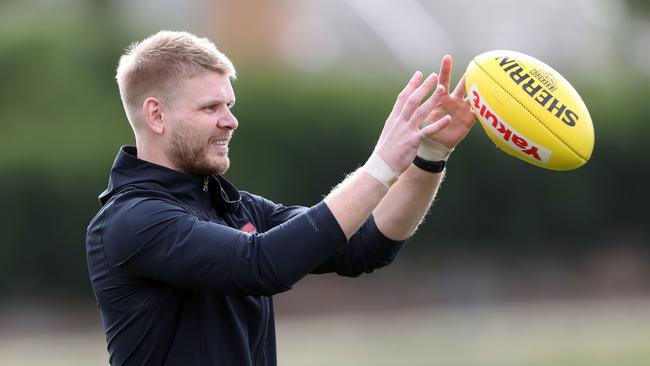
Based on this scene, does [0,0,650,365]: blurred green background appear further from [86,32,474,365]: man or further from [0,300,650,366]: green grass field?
[86,32,474,365]: man

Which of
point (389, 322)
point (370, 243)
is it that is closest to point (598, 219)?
point (389, 322)

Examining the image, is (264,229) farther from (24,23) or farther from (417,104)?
(24,23)

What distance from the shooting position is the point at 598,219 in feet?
73.0

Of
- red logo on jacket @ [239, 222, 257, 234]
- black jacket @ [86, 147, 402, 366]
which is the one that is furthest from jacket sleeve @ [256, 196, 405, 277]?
black jacket @ [86, 147, 402, 366]

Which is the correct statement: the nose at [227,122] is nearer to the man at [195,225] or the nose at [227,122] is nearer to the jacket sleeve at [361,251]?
the man at [195,225]

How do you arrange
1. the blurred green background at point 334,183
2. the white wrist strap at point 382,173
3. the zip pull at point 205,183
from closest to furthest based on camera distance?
the white wrist strap at point 382,173 → the zip pull at point 205,183 → the blurred green background at point 334,183

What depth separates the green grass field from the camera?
13.6 m

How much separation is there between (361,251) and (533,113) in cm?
91

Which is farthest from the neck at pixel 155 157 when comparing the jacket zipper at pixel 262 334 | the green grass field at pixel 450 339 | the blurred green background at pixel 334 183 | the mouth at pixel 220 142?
the blurred green background at pixel 334 183

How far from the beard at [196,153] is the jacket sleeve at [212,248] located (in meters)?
0.21

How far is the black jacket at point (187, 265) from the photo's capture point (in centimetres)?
411

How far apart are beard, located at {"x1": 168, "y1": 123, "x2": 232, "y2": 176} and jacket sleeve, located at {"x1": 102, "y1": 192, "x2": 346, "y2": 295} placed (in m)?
0.21

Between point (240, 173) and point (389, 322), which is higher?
point (240, 173)

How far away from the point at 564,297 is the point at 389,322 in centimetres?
400
